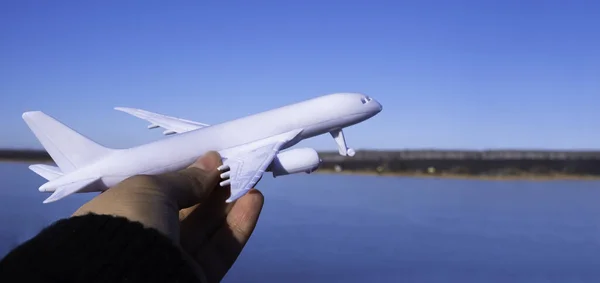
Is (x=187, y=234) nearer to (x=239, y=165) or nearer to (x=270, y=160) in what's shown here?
(x=239, y=165)

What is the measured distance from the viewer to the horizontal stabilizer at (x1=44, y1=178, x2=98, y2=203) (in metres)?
4.83

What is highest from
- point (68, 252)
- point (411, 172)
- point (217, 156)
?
point (68, 252)

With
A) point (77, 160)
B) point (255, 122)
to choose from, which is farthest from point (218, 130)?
point (77, 160)

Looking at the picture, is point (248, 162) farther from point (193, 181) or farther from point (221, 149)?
point (193, 181)

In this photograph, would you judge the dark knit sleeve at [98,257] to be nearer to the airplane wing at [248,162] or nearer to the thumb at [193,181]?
the thumb at [193,181]

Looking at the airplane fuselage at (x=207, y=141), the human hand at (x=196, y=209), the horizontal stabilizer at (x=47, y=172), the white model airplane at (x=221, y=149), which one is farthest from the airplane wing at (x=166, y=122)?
the human hand at (x=196, y=209)

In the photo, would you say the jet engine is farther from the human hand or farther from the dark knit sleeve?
the dark knit sleeve

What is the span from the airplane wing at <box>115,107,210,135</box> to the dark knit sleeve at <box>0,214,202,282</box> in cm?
521

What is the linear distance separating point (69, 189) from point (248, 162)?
1.67 meters

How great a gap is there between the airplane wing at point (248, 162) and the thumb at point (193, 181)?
12 centimetres

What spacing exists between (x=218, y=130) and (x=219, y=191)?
3.09 ft

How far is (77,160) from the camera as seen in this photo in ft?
→ 17.7

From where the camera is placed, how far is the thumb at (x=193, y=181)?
8.35ft

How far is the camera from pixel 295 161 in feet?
16.6
